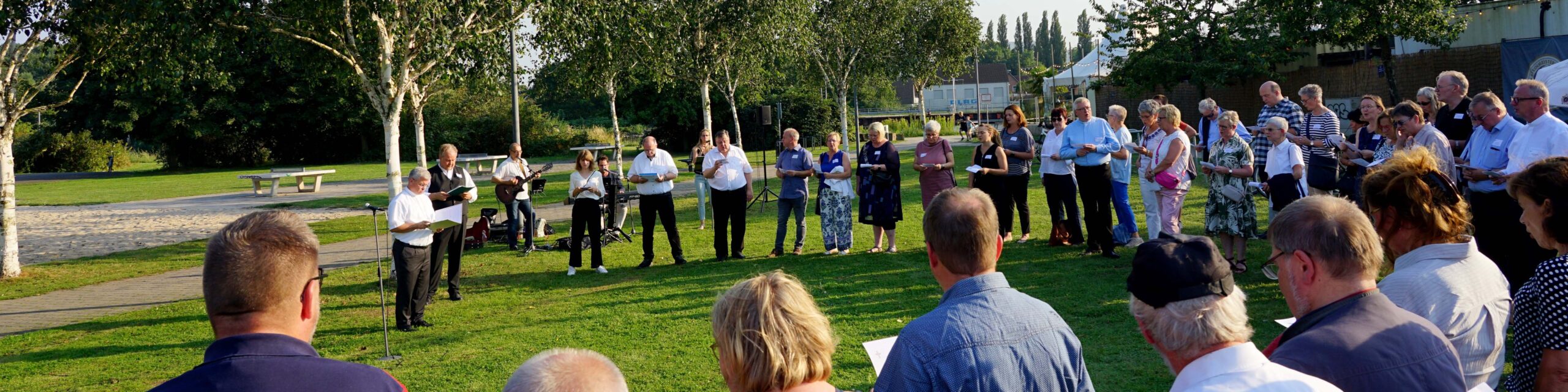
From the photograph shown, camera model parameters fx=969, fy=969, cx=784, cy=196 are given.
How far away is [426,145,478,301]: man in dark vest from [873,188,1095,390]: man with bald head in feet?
21.6

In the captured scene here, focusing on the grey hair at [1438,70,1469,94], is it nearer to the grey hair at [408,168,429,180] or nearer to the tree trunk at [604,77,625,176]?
the grey hair at [408,168,429,180]

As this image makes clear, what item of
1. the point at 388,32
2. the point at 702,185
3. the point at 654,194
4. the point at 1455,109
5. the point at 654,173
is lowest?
the point at 702,185

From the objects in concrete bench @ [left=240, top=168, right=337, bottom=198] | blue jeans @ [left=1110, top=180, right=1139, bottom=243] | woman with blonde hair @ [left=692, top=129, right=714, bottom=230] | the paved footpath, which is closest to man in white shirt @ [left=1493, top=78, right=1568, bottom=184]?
blue jeans @ [left=1110, top=180, right=1139, bottom=243]

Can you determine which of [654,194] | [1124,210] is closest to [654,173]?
[654,194]

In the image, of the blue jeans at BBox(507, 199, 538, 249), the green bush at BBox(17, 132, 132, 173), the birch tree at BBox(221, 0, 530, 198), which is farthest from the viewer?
the green bush at BBox(17, 132, 132, 173)

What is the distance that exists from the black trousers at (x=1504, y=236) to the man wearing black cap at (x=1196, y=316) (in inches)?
193

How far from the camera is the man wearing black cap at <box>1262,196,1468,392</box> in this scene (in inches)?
90.2

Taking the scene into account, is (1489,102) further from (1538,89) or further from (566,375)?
(566,375)

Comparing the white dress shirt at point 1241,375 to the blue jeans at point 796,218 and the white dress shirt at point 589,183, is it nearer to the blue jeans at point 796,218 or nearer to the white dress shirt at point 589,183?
the white dress shirt at point 589,183

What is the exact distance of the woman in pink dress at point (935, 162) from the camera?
34.3 feet

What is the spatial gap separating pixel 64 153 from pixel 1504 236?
53.7 meters

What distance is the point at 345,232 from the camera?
16.5 meters

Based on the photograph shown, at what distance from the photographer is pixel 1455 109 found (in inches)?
297

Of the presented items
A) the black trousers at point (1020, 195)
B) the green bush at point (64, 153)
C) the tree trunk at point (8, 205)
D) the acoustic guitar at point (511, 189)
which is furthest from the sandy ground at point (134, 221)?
the green bush at point (64, 153)
